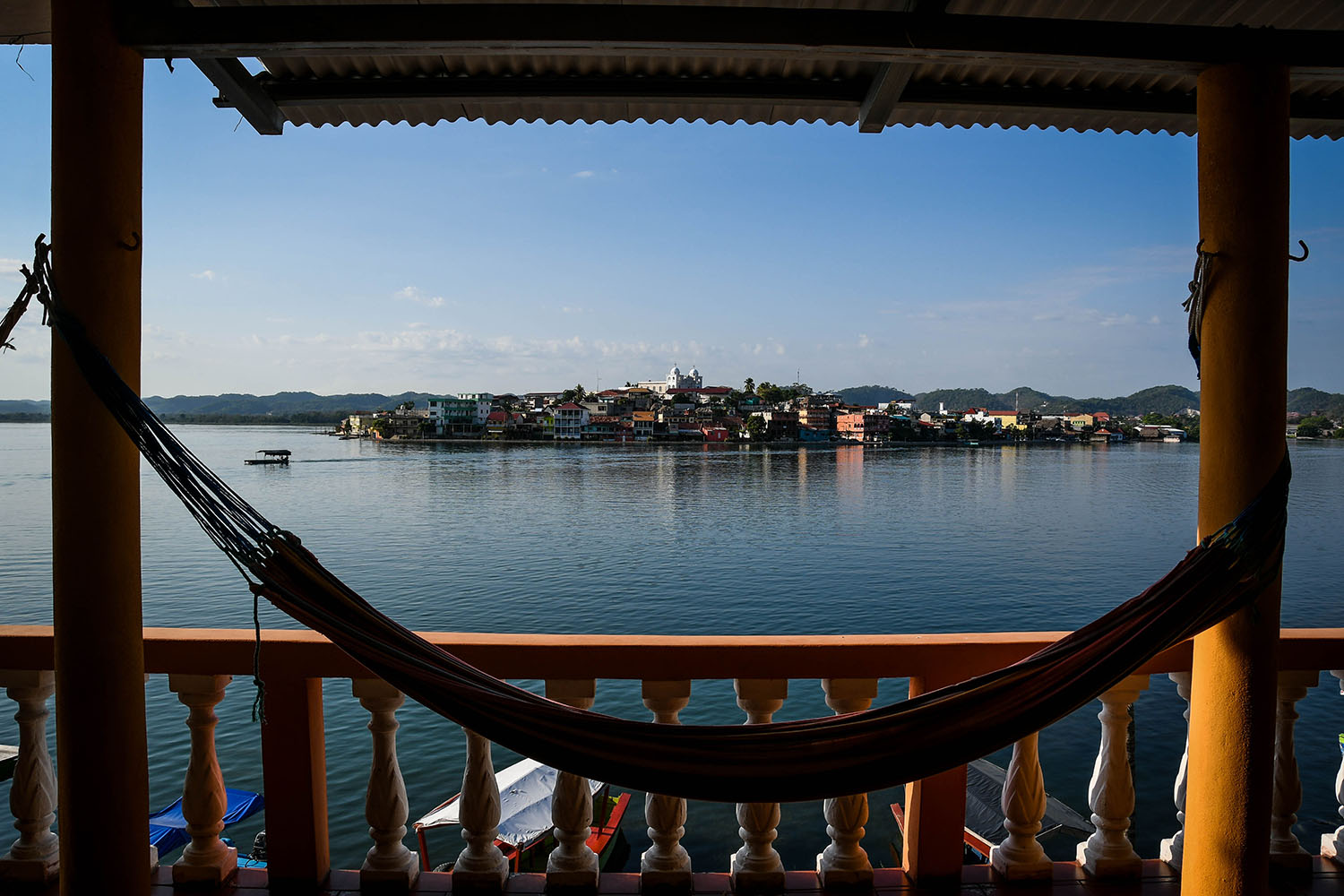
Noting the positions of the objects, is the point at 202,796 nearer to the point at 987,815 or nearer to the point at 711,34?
the point at 711,34

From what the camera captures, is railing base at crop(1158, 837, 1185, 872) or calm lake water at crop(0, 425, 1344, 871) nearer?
railing base at crop(1158, 837, 1185, 872)

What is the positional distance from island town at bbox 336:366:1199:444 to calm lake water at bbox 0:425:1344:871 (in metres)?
20.0

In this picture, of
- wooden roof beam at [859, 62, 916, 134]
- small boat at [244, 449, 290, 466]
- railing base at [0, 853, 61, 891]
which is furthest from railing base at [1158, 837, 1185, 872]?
small boat at [244, 449, 290, 466]

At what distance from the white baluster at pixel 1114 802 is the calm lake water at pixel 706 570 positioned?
21.5 ft

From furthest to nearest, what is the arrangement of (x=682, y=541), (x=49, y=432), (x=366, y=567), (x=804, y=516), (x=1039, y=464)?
(x=1039, y=464), (x=804, y=516), (x=682, y=541), (x=366, y=567), (x=49, y=432)

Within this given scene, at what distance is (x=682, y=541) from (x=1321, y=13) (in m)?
25.4

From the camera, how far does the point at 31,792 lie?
1.37m

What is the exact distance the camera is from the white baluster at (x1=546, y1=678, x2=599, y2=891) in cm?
134

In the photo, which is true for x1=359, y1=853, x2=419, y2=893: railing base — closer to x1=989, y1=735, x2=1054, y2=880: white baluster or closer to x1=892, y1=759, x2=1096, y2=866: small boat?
x1=989, y1=735, x2=1054, y2=880: white baluster

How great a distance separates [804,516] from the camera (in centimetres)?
3053

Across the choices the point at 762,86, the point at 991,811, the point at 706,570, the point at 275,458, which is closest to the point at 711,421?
the point at 275,458

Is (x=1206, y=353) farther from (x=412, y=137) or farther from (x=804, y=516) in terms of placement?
(x=412, y=137)

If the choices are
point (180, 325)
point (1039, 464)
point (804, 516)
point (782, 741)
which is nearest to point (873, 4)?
point (782, 741)

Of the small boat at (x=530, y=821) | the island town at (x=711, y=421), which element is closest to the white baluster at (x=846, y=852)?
the small boat at (x=530, y=821)
